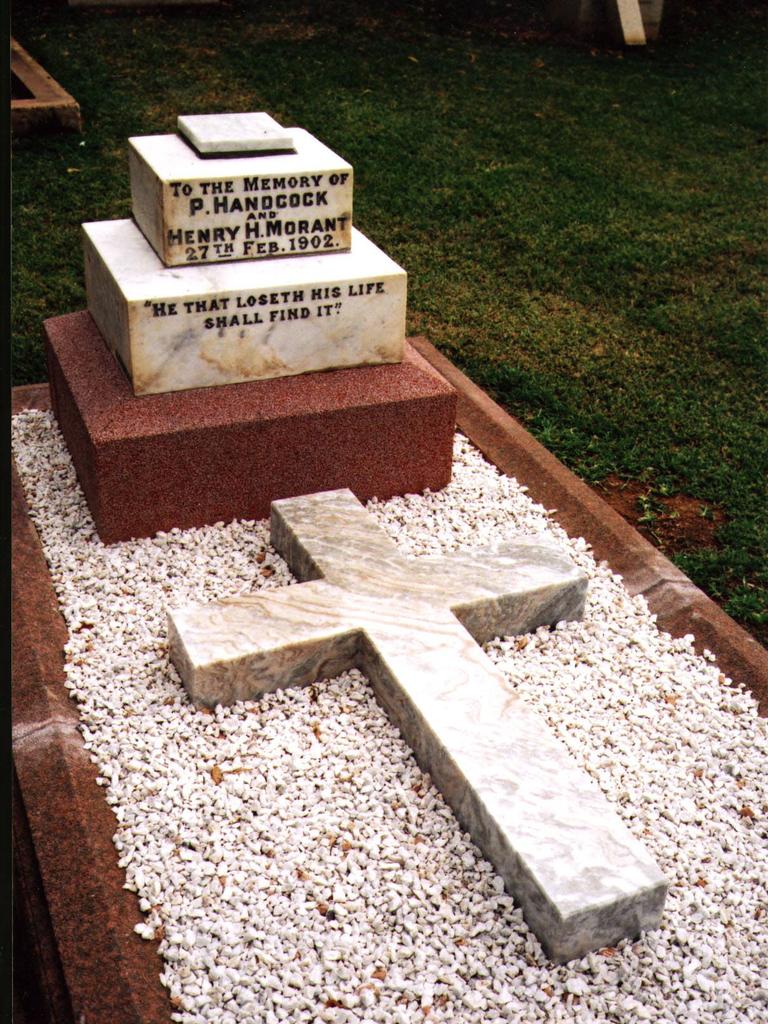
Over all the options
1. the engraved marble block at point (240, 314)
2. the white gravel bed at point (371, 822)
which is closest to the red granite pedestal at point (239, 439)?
the engraved marble block at point (240, 314)

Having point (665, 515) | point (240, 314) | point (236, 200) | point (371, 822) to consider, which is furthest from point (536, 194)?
point (371, 822)

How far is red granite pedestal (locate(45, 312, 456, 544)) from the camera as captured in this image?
14.3 feet

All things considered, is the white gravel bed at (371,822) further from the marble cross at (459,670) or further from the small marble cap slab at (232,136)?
the small marble cap slab at (232,136)

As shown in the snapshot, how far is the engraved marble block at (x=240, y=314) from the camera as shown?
4359mm

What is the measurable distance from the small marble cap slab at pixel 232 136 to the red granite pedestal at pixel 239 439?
94 centimetres

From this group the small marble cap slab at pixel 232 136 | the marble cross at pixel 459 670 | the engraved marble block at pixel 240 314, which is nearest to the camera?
the marble cross at pixel 459 670

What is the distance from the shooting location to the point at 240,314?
445 centimetres

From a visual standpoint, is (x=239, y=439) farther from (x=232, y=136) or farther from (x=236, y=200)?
(x=232, y=136)

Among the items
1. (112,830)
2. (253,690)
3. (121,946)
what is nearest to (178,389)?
(253,690)

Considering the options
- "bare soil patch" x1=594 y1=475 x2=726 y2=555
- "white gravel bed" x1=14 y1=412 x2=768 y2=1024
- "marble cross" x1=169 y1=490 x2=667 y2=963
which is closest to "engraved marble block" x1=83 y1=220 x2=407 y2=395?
"marble cross" x1=169 y1=490 x2=667 y2=963

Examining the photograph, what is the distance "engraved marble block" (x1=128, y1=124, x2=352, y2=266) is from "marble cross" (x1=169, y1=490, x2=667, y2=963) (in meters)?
1.08

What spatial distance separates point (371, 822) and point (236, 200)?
2.50 meters

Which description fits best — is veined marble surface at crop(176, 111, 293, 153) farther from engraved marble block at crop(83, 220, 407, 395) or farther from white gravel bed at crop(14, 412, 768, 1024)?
white gravel bed at crop(14, 412, 768, 1024)

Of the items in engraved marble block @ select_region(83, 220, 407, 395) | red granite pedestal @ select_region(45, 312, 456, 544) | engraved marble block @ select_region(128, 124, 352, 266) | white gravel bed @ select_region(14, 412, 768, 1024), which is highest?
engraved marble block @ select_region(128, 124, 352, 266)
